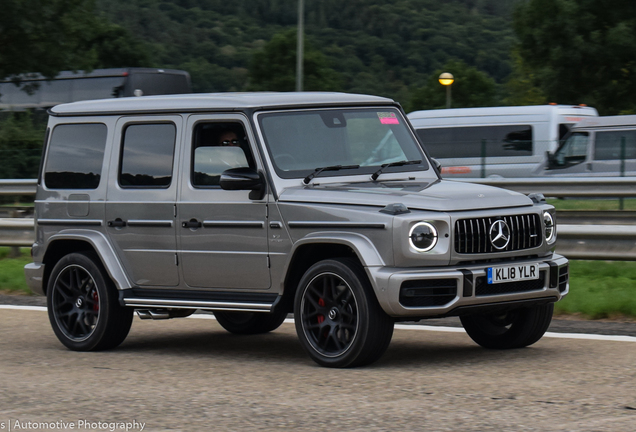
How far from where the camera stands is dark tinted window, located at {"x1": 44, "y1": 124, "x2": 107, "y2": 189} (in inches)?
327

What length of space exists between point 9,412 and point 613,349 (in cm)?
382

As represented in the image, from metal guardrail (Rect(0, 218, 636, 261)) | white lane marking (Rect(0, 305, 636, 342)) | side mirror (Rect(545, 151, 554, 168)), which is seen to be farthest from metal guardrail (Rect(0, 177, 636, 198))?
white lane marking (Rect(0, 305, 636, 342))

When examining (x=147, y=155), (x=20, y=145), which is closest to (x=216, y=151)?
(x=147, y=155)

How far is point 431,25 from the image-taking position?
115562mm

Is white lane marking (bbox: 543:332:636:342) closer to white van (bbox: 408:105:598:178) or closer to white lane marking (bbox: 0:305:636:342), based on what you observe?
white lane marking (bbox: 0:305:636:342)

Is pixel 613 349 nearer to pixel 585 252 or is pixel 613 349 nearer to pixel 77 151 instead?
pixel 585 252

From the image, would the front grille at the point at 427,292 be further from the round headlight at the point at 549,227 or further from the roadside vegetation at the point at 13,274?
the roadside vegetation at the point at 13,274

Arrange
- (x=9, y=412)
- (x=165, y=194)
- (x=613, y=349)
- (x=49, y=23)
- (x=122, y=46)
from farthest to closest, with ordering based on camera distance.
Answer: (x=122, y=46), (x=49, y=23), (x=165, y=194), (x=613, y=349), (x=9, y=412)

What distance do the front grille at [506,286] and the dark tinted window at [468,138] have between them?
66.7ft

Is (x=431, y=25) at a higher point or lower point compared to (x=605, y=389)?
higher

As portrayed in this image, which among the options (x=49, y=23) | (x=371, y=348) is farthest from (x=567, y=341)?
→ (x=49, y=23)

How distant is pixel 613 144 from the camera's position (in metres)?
24.5

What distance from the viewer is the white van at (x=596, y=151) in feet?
78.2

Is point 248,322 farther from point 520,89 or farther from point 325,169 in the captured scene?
point 520,89
